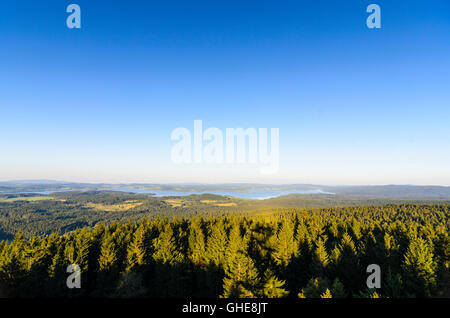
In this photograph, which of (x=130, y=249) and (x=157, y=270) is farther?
(x=130, y=249)
